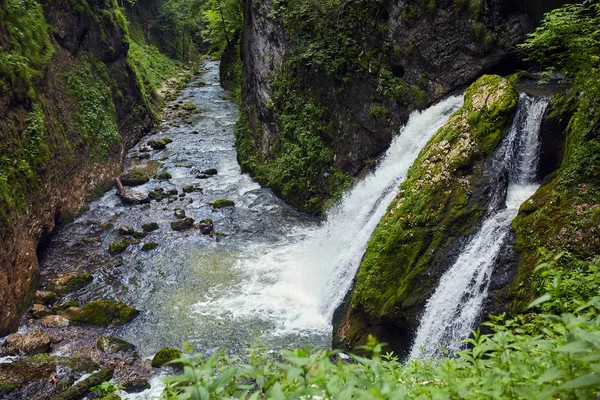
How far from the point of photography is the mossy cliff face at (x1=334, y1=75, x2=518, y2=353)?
26.0ft

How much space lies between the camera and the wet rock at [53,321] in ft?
32.2

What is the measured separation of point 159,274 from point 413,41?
1005cm

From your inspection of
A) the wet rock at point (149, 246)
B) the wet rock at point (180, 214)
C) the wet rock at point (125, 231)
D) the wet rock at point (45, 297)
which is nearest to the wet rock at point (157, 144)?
the wet rock at point (180, 214)

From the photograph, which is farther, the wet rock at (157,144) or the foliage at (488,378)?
the wet rock at (157,144)

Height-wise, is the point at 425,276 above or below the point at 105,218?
Answer: above

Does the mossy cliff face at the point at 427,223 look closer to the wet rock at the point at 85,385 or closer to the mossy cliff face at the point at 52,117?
the wet rock at the point at 85,385

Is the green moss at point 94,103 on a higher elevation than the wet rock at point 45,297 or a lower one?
higher

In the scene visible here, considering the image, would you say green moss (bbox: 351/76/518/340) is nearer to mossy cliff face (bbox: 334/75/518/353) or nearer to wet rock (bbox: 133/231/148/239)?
mossy cliff face (bbox: 334/75/518/353)

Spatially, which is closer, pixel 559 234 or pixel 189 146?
pixel 559 234

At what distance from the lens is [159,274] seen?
11938 mm

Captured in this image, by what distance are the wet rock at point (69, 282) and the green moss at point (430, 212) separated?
752 cm

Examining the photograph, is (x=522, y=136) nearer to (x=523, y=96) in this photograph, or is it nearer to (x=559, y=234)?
(x=523, y=96)

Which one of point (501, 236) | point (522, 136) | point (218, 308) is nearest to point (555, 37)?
point (522, 136)

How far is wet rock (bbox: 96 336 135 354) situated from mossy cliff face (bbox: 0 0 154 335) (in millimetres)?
2214
